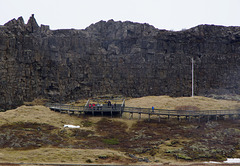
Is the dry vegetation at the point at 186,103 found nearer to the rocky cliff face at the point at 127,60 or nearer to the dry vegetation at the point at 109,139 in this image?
the dry vegetation at the point at 109,139

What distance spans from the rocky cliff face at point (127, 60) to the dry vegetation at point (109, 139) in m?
18.9

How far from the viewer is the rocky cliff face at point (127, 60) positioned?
79.8 m

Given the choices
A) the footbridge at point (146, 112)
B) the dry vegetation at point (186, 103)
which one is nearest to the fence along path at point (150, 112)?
the footbridge at point (146, 112)

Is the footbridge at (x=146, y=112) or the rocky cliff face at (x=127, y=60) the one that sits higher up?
the rocky cliff face at (x=127, y=60)

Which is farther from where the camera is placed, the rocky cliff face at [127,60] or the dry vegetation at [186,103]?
the rocky cliff face at [127,60]

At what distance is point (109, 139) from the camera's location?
49.9m

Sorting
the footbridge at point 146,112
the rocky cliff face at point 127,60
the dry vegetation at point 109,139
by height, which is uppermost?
the rocky cliff face at point 127,60

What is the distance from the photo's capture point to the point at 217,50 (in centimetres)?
9288

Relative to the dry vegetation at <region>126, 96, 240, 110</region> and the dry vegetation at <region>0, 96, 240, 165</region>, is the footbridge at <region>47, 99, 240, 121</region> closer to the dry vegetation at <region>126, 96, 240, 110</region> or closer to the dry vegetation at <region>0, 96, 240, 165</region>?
the dry vegetation at <region>0, 96, 240, 165</region>

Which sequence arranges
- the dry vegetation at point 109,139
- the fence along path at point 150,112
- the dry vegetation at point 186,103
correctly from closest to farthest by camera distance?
the dry vegetation at point 109,139 < the fence along path at point 150,112 < the dry vegetation at point 186,103

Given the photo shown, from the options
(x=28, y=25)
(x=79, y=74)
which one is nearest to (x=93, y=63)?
(x=79, y=74)

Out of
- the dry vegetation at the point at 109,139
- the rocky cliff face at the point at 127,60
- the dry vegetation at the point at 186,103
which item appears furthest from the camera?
the rocky cliff face at the point at 127,60

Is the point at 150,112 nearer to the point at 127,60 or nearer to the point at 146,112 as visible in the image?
the point at 146,112

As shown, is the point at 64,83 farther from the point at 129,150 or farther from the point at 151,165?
the point at 151,165
